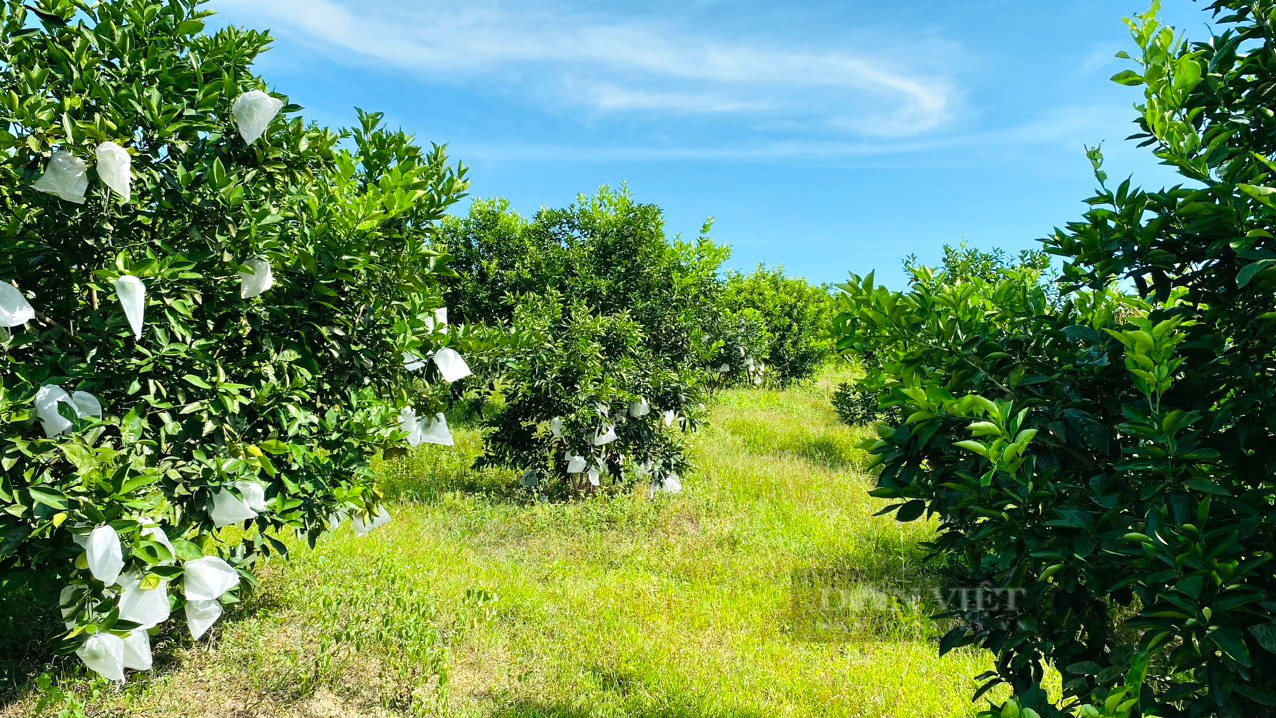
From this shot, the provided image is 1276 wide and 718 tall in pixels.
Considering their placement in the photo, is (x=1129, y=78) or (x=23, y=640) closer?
(x=1129, y=78)

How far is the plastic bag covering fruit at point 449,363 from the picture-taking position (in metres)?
3.74

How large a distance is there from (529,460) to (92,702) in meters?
4.68

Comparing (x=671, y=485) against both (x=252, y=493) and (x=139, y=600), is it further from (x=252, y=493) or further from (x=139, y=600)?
(x=139, y=600)

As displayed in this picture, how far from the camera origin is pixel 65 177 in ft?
9.20

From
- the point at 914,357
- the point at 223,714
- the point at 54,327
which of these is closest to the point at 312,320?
the point at 54,327

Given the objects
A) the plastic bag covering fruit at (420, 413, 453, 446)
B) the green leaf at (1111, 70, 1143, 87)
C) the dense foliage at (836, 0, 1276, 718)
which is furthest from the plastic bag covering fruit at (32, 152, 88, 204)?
the green leaf at (1111, 70, 1143, 87)

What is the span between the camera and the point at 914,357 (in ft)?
8.29

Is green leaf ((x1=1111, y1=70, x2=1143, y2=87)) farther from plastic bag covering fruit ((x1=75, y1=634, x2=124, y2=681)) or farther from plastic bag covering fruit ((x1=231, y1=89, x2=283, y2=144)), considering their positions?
plastic bag covering fruit ((x1=75, y1=634, x2=124, y2=681))

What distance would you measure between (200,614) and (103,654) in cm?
37

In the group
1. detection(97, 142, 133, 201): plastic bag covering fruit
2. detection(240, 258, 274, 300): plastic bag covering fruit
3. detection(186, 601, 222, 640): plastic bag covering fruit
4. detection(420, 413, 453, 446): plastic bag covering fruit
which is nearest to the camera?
detection(97, 142, 133, 201): plastic bag covering fruit

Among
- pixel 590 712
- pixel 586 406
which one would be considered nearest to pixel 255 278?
pixel 590 712

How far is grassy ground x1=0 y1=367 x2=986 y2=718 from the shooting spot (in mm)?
3865

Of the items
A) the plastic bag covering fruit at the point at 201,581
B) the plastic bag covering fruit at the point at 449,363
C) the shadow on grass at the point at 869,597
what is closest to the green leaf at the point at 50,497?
the plastic bag covering fruit at the point at 201,581

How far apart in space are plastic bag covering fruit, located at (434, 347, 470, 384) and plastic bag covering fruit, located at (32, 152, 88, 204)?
1564 mm
